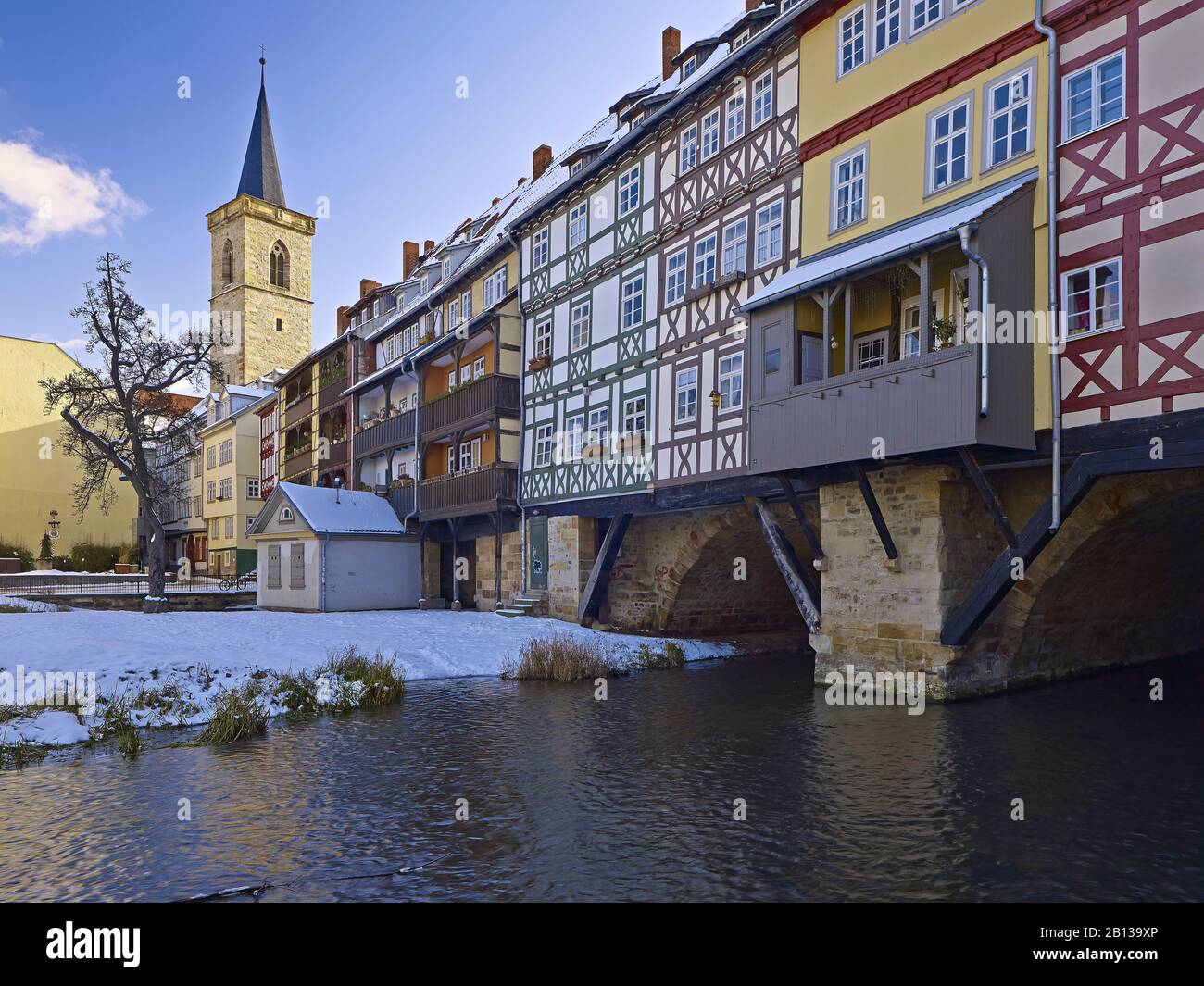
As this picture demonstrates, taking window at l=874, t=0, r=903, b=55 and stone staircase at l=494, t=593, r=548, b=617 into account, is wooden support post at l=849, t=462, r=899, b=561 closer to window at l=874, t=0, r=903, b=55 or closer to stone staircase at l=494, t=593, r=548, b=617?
window at l=874, t=0, r=903, b=55

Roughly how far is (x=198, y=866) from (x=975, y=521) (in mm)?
11569

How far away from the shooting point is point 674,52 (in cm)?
2612

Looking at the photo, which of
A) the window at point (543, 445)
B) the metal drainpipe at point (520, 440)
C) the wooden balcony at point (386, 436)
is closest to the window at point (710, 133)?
the window at point (543, 445)

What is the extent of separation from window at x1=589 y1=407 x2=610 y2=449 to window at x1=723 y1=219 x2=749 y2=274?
5.12 m

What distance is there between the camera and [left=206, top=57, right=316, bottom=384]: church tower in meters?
64.4

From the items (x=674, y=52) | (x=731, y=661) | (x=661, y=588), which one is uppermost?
(x=674, y=52)

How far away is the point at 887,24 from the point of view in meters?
14.6

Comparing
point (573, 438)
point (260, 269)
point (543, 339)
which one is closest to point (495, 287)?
point (543, 339)

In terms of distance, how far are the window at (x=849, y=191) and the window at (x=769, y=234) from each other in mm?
1492

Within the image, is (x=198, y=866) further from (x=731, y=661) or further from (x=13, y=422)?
(x=13, y=422)

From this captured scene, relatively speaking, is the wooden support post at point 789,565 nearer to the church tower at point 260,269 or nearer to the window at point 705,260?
the window at point 705,260

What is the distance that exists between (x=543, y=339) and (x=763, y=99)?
375 inches

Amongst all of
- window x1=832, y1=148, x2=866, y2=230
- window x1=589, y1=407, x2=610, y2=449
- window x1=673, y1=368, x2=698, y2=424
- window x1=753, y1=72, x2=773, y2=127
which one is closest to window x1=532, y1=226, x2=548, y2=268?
window x1=589, y1=407, x2=610, y2=449
